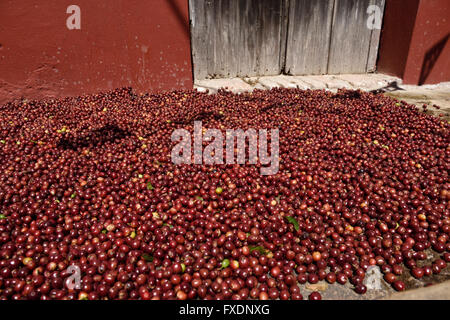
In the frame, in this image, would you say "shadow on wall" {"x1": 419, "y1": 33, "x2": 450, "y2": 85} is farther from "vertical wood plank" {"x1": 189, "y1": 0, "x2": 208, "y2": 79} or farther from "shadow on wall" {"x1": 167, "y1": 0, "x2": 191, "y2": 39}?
"shadow on wall" {"x1": 167, "y1": 0, "x2": 191, "y2": 39}

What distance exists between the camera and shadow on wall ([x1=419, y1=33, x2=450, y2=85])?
→ 6658 millimetres

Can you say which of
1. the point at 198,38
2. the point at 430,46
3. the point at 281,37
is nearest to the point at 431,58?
the point at 430,46

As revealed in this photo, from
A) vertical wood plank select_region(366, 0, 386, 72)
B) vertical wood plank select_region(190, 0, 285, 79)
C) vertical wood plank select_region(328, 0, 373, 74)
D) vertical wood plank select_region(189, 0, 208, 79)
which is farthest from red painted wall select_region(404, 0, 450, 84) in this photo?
vertical wood plank select_region(189, 0, 208, 79)

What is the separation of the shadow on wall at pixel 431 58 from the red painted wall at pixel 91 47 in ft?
18.6

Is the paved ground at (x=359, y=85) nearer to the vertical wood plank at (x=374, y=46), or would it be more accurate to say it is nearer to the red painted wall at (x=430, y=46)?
the red painted wall at (x=430, y=46)

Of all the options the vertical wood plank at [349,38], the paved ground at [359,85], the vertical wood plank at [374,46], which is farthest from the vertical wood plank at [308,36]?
the vertical wood plank at [374,46]

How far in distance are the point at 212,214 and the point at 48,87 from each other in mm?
4624

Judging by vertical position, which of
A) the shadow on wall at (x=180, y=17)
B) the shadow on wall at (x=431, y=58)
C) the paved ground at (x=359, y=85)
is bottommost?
the paved ground at (x=359, y=85)

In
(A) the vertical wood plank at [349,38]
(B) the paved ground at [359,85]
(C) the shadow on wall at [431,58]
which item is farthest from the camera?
(A) the vertical wood plank at [349,38]

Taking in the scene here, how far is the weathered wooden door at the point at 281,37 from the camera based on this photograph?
6410mm

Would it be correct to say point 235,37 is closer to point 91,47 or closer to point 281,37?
point 281,37

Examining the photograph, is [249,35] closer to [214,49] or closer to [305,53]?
[214,49]

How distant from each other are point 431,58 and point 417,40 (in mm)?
651

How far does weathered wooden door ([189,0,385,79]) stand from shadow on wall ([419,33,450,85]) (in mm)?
1210
